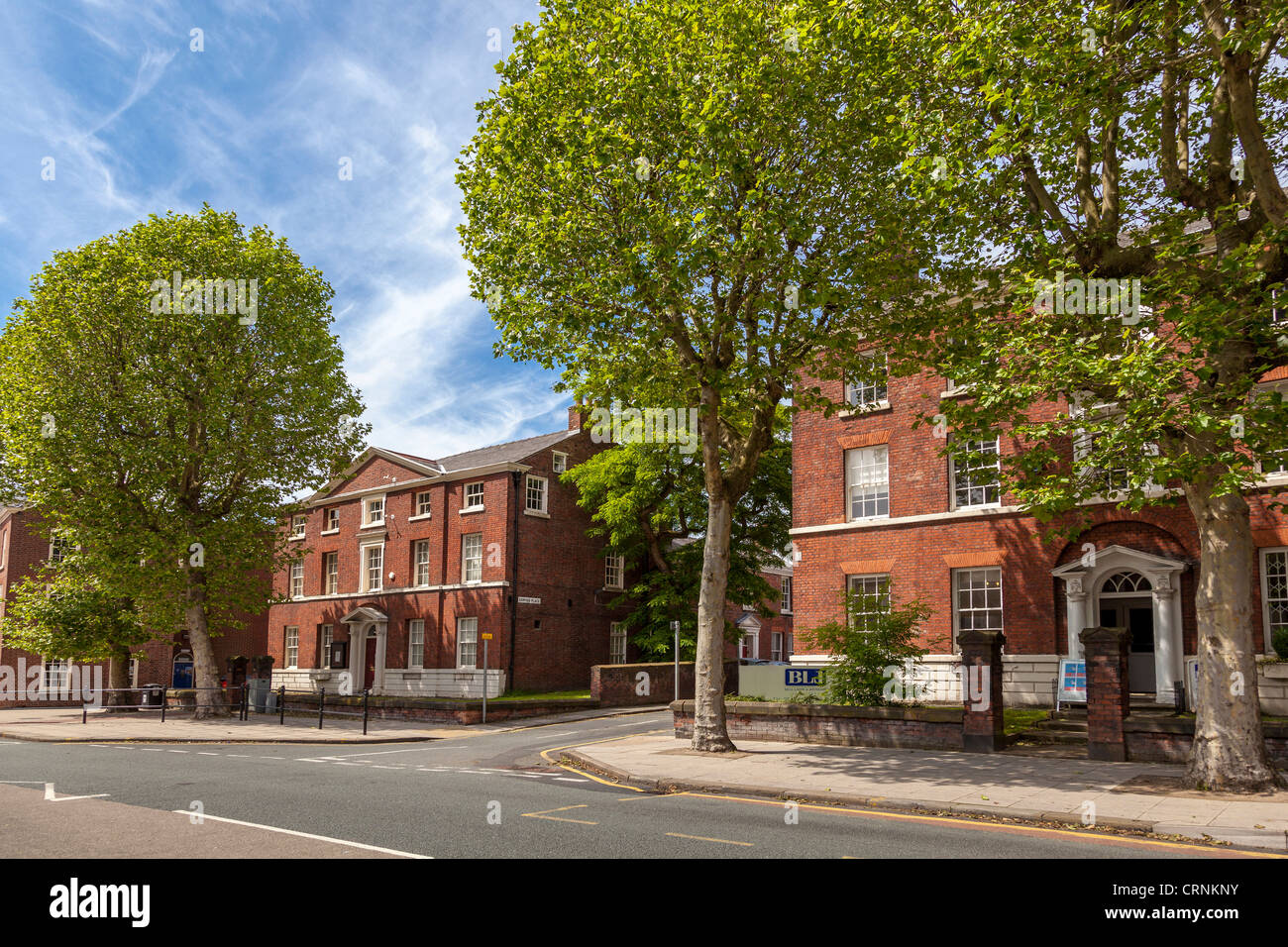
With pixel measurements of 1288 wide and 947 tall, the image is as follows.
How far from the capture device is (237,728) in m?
25.5

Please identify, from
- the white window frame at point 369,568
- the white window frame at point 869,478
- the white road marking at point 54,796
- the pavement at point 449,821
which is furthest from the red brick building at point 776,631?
the white road marking at point 54,796

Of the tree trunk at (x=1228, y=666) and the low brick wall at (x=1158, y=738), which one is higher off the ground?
the tree trunk at (x=1228, y=666)

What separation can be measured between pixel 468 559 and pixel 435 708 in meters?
10.6

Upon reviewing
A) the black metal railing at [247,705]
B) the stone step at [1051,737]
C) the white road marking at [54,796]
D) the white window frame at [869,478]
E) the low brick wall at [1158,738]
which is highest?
the white window frame at [869,478]

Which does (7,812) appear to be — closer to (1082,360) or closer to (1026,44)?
(1082,360)

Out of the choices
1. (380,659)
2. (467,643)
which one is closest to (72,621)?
(380,659)

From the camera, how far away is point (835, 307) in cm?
1639

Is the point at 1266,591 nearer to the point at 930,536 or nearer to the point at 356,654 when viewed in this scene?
the point at 930,536

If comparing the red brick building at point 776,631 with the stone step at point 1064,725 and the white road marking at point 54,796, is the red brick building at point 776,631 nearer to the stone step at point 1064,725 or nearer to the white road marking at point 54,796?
the stone step at point 1064,725

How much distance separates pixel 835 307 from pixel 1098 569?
9685 millimetres

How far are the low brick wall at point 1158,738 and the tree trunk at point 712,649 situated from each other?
6640 millimetres

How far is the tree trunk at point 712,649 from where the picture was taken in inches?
670

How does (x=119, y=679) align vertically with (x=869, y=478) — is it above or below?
below
